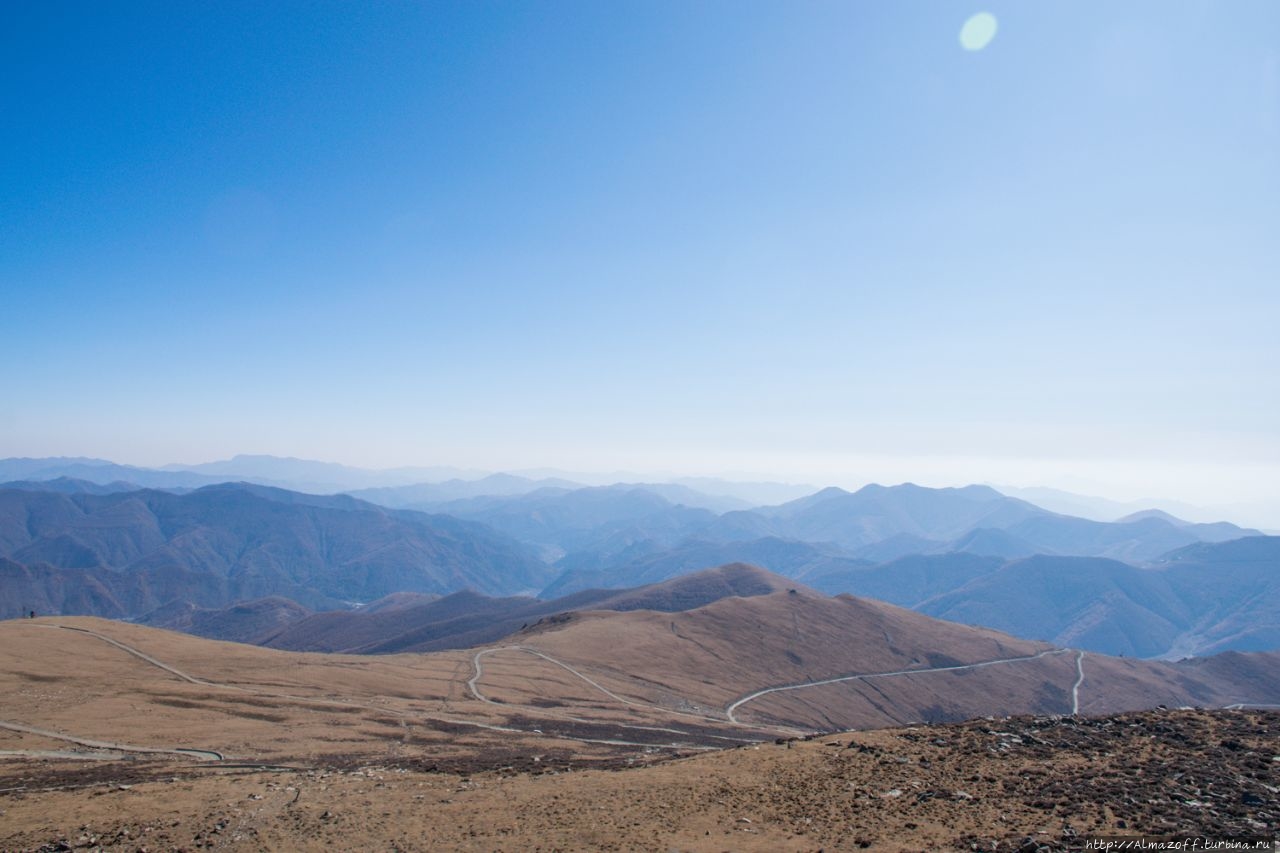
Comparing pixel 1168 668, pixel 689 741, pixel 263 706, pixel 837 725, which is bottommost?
pixel 1168 668

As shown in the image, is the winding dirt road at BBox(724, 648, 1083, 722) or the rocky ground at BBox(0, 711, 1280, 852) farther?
the winding dirt road at BBox(724, 648, 1083, 722)

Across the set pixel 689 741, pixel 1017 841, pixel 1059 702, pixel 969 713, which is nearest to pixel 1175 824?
pixel 1017 841

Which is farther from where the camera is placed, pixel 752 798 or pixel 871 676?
pixel 871 676

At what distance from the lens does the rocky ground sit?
59.7 feet

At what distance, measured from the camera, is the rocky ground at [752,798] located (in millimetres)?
18188

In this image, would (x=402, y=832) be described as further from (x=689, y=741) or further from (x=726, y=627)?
(x=726, y=627)

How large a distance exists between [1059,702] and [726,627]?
249 feet

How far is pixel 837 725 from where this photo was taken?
10081 centimetres

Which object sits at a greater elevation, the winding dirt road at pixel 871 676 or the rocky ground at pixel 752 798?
the rocky ground at pixel 752 798

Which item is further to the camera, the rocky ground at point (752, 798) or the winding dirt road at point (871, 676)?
the winding dirt road at point (871, 676)

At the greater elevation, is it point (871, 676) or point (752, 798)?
point (752, 798)

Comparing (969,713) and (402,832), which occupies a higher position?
(402,832)

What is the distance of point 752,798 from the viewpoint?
71.9 ft

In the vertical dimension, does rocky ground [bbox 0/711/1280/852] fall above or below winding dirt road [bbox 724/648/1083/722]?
above
